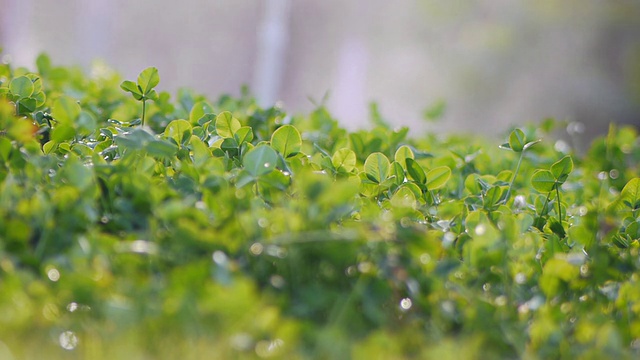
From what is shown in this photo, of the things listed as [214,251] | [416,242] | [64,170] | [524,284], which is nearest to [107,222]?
[64,170]

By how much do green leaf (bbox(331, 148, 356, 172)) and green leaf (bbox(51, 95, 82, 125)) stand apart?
336 millimetres

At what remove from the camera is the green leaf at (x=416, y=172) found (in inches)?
40.1

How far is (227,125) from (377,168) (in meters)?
0.22

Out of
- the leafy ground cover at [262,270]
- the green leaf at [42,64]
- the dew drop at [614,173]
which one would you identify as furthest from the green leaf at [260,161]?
the dew drop at [614,173]

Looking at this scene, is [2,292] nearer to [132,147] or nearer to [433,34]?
[132,147]

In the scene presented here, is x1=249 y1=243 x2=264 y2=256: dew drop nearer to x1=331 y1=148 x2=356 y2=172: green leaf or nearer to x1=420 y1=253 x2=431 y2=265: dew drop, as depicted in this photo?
x1=420 y1=253 x2=431 y2=265: dew drop

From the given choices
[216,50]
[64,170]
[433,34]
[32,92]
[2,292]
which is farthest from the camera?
[216,50]

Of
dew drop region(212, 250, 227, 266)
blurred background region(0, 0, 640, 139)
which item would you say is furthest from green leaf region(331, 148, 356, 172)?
blurred background region(0, 0, 640, 139)

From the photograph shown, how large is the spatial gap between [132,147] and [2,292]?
0.84 feet

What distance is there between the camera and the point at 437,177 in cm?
103

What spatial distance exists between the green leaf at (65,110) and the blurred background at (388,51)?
29.4 feet

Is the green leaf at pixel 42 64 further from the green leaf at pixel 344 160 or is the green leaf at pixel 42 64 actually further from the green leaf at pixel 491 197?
the green leaf at pixel 491 197

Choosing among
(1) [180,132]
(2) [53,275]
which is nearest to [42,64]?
(1) [180,132]

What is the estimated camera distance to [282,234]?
0.70m
